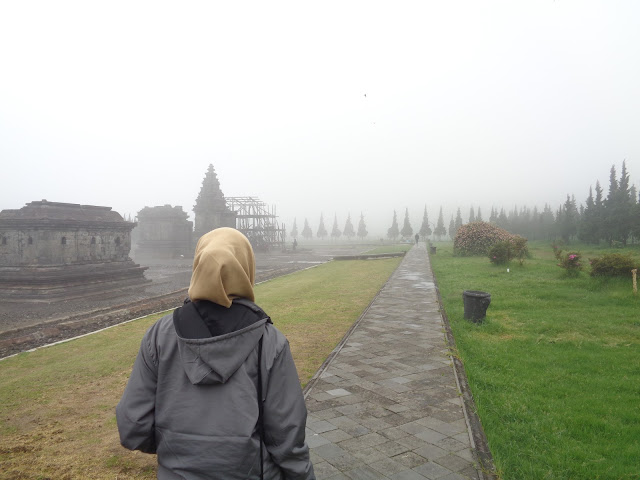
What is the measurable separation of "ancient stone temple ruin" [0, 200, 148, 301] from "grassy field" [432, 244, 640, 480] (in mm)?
13624

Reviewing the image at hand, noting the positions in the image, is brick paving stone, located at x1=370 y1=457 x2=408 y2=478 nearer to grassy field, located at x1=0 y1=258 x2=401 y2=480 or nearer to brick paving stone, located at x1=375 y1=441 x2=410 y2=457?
brick paving stone, located at x1=375 y1=441 x2=410 y2=457

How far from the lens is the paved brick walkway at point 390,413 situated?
304 cm

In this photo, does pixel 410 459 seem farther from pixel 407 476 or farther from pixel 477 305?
pixel 477 305

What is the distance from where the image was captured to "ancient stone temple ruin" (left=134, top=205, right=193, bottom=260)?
113 ft

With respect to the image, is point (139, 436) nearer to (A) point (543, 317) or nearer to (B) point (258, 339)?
(B) point (258, 339)

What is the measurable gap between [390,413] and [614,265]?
32.1 feet

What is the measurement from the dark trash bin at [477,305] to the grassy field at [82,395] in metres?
2.49

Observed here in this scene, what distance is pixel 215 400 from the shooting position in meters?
1.56

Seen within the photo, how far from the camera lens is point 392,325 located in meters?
7.49

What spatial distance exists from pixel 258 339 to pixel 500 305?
9132 mm

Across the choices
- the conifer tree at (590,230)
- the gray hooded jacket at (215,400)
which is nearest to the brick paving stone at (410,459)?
the gray hooded jacket at (215,400)

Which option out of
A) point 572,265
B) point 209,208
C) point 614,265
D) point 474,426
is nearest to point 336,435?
point 474,426

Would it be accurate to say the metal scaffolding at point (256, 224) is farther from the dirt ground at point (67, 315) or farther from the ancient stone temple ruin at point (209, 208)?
the dirt ground at point (67, 315)

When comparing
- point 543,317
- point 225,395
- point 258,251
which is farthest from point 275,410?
point 258,251
